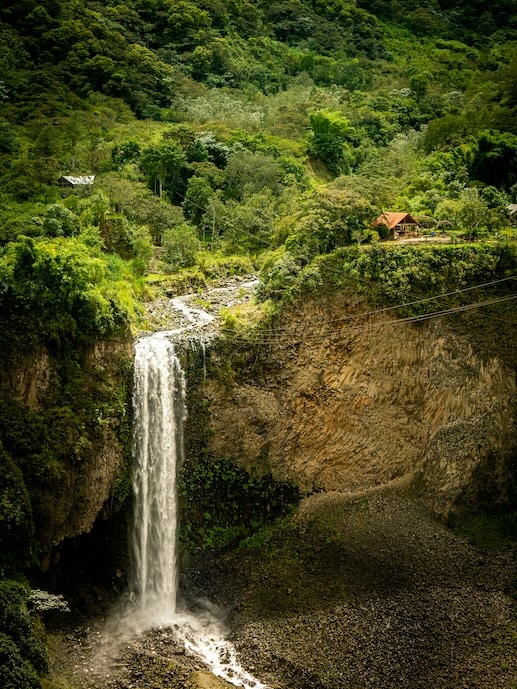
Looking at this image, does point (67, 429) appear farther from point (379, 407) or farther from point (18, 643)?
point (379, 407)

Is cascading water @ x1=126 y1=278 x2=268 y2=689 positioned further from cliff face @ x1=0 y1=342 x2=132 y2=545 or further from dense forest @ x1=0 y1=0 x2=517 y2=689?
dense forest @ x1=0 y1=0 x2=517 y2=689

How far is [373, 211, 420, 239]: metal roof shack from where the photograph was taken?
24859 millimetres

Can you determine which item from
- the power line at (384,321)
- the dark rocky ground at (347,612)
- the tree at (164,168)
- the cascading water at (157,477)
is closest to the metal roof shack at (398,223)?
the power line at (384,321)

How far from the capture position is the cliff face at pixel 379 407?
22.2m

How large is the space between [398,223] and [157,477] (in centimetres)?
1260

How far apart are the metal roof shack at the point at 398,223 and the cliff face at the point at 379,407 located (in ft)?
12.8

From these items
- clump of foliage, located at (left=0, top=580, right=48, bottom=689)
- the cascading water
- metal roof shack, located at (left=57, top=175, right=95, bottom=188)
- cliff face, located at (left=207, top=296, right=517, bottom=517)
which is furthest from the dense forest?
cliff face, located at (left=207, top=296, right=517, bottom=517)

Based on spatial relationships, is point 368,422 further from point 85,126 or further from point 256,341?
point 85,126

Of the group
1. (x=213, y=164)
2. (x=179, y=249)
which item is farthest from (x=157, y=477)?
(x=213, y=164)

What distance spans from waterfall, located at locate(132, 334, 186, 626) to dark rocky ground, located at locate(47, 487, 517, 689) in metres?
1.13

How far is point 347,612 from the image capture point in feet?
62.7

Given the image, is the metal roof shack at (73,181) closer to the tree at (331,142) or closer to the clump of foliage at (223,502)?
the clump of foliage at (223,502)

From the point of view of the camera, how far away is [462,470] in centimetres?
2228

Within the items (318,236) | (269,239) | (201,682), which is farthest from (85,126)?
(201,682)
